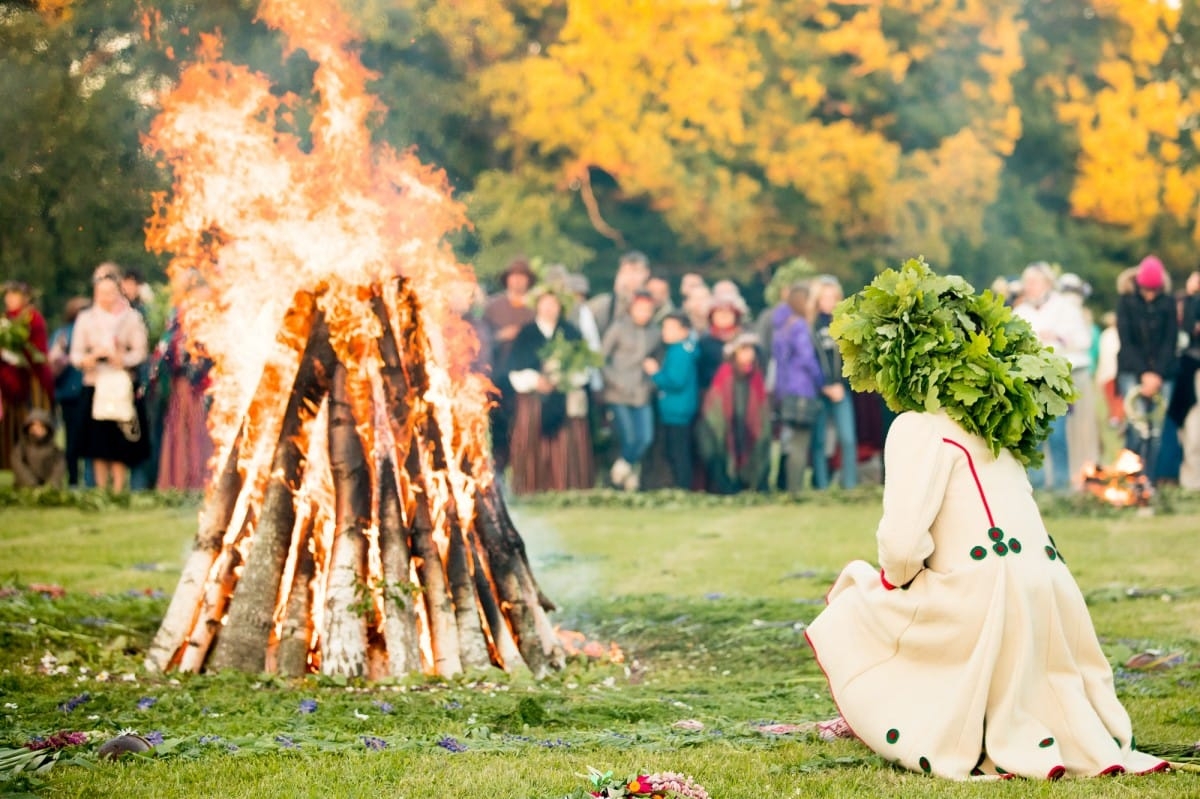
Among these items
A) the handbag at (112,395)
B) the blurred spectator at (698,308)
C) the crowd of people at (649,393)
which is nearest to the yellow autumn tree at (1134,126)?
the crowd of people at (649,393)

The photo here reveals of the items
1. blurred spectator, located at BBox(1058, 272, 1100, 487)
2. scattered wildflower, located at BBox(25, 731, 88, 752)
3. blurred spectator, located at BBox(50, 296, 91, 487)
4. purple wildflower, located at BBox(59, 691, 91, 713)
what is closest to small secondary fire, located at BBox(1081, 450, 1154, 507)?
blurred spectator, located at BBox(1058, 272, 1100, 487)

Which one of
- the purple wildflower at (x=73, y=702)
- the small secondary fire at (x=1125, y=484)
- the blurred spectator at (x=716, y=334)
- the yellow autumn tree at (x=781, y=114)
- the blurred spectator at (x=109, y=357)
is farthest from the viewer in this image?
the yellow autumn tree at (x=781, y=114)

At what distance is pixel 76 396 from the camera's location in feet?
67.0

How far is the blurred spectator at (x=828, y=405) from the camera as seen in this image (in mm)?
20469

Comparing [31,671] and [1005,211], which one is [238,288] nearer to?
[31,671]

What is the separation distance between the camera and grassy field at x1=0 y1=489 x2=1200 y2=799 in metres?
7.04

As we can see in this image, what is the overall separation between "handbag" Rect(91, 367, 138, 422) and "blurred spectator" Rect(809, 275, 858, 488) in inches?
324

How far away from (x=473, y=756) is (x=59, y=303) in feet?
55.7

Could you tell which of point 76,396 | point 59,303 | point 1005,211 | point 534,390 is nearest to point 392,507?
point 534,390

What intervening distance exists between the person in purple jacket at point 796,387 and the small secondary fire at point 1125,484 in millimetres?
3569

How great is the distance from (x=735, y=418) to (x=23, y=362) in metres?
8.92

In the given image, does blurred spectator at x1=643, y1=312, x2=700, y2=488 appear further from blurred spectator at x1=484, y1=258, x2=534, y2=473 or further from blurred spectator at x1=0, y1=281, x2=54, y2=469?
blurred spectator at x1=0, y1=281, x2=54, y2=469

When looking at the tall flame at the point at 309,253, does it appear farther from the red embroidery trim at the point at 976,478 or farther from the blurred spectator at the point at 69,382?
the blurred spectator at the point at 69,382

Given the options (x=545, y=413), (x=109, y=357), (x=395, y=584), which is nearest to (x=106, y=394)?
(x=109, y=357)
